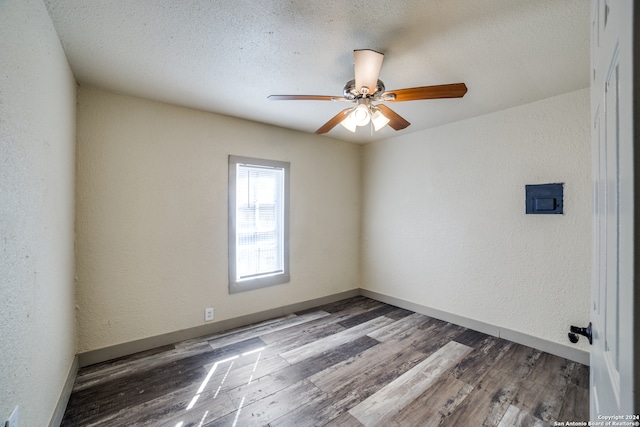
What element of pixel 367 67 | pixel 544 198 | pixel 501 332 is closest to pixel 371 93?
pixel 367 67

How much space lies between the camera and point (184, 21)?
1505 millimetres

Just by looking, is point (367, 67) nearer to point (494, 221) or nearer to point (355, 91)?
point (355, 91)

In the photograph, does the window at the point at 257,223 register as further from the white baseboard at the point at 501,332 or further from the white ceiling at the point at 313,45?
the white baseboard at the point at 501,332

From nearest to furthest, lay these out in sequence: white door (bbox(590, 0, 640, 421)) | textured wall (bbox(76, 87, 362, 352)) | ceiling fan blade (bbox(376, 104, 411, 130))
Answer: white door (bbox(590, 0, 640, 421)) < ceiling fan blade (bbox(376, 104, 411, 130)) < textured wall (bbox(76, 87, 362, 352))

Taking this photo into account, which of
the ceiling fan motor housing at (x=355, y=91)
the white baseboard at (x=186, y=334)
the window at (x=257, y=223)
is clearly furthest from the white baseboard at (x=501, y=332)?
the ceiling fan motor housing at (x=355, y=91)

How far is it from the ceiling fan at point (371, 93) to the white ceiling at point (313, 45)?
21 cm

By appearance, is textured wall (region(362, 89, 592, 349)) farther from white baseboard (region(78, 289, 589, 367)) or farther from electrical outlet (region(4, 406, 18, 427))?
electrical outlet (region(4, 406, 18, 427))

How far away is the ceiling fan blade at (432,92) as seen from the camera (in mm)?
1603

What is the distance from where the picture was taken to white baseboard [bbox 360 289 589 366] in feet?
7.69

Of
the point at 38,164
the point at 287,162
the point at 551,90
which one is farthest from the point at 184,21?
the point at 551,90

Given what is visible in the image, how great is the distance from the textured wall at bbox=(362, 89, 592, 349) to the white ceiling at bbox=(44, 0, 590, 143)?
1.40 feet

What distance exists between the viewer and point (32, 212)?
4.28 ft

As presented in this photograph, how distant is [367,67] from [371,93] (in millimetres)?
260

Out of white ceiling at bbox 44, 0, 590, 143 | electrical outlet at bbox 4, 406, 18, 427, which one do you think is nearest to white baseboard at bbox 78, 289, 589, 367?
electrical outlet at bbox 4, 406, 18, 427
